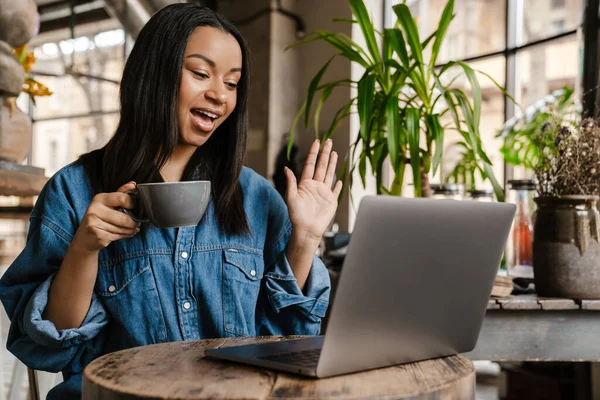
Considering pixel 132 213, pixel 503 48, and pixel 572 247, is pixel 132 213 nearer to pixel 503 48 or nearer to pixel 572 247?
pixel 572 247

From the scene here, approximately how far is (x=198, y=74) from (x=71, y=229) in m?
0.37

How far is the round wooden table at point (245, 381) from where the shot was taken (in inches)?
28.2

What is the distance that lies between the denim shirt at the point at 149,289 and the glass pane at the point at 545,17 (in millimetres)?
2893

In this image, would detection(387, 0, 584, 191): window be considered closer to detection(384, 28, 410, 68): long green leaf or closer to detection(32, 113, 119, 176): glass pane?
detection(384, 28, 410, 68): long green leaf

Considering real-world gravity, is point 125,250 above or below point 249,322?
above

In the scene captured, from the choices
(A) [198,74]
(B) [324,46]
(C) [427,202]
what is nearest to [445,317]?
(C) [427,202]

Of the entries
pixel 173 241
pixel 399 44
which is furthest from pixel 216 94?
pixel 399 44

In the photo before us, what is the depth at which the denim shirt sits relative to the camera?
114cm

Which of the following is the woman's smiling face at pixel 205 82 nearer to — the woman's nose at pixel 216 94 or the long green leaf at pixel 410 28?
the woman's nose at pixel 216 94

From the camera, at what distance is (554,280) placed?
164cm

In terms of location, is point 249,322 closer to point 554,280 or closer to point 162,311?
point 162,311

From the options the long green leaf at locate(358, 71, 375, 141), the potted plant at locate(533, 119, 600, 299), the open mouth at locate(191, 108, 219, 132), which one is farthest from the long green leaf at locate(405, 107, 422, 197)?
Result: the open mouth at locate(191, 108, 219, 132)

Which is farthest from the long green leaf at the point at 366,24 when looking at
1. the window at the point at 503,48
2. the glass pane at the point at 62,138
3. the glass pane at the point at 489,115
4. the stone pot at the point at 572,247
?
the glass pane at the point at 62,138

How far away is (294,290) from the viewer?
130cm
